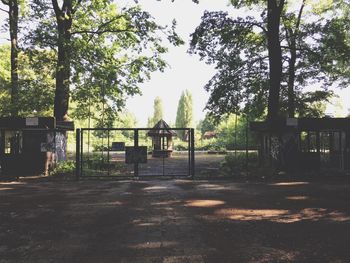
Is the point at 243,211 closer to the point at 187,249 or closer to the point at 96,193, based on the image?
the point at 187,249

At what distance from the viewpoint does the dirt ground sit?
20.6 ft

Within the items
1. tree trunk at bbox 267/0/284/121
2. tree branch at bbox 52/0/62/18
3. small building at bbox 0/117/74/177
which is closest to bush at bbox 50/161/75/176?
small building at bbox 0/117/74/177

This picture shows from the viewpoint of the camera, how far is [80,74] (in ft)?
77.8

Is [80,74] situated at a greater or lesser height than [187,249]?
greater

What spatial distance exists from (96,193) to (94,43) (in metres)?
14.6

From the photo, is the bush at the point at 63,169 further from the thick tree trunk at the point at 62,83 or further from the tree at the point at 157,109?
the tree at the point at 157,109

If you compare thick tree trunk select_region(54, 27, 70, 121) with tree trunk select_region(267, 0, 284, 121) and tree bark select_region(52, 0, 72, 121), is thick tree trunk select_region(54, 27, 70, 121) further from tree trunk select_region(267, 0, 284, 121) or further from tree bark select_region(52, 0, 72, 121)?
tree trunk select_region(267, 0, 284, 121)

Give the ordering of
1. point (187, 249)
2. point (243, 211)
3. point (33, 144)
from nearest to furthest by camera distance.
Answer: point (187, 249) < point (243, 211) < point (33, 144)

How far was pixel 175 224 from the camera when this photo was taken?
27.3ft

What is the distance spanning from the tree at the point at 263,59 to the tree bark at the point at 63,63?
25.6 feet

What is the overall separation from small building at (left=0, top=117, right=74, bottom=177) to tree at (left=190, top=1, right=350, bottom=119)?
34.2ft

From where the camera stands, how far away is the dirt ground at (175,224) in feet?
20.6

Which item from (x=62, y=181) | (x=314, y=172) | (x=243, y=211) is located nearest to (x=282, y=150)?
(x=314, y=172)

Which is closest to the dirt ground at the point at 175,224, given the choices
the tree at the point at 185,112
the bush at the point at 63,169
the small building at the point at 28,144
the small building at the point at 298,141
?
the small building at the point at 28,144
